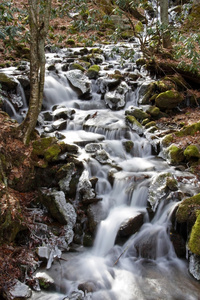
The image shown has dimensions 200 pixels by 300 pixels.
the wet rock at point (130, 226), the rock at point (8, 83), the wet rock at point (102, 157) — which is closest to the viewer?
the wet rock at point (130, 226)

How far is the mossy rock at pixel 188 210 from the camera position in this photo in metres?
5.28

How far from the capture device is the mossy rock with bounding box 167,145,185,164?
7.85m

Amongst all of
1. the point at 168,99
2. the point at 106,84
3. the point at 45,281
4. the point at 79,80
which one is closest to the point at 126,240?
the point at 45,281

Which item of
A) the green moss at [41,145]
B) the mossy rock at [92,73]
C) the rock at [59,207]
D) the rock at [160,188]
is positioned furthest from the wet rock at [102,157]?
the mossy rock at [92,73]

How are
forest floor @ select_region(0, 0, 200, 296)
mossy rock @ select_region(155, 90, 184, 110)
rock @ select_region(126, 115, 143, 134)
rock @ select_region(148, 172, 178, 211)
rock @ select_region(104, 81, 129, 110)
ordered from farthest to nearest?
rock @ select_region(104, 81, 129, 110)
mossy rock @ select_region(155, 90, 184, 110)
rock @ select_region(126, 115, 143, 134)
rock @ select_region(148, 172, 178, 211)
forest floor @ select_region(0, 0, 200, 296)

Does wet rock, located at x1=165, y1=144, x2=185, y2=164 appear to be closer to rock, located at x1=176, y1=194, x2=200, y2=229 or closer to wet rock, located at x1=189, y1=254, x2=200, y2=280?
rock, located at x1=176, y1=194, x2=200, y2=229

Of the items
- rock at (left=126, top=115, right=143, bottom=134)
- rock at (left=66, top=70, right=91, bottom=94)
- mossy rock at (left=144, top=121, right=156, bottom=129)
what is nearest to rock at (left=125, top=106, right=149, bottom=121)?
rock at (left=126, top=115, right=143, bottom=134)

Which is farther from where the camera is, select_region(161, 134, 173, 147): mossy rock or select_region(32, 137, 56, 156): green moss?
select_region(161, 134, 173, 147): mossy rock

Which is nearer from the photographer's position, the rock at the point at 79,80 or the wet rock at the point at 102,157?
the wet rock at the point at 102,157

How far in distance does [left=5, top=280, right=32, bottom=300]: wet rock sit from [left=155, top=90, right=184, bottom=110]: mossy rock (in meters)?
8.88

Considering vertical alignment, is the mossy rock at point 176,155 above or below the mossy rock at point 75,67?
below

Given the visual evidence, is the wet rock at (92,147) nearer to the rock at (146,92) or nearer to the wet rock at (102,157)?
the wet rock at (102,157)

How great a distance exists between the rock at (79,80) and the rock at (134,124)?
3.16 metres

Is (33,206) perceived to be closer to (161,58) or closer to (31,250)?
(31,250)
